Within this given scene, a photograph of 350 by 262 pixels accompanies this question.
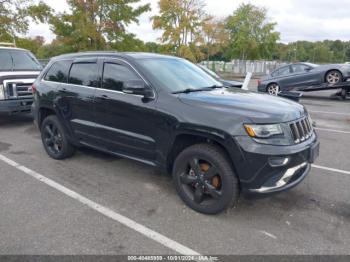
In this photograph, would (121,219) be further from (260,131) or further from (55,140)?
(55,140)

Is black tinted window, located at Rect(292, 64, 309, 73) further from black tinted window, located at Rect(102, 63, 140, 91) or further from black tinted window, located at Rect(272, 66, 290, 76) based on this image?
black tinted window, located at Rect(102, 63, 140, 91)

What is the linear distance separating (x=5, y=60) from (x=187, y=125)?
22.5 ft

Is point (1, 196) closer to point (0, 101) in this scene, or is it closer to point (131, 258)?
point (131, 258)

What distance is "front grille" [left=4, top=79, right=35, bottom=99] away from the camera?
749 centimetres

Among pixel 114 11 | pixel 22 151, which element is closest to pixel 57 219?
pixel 22 151

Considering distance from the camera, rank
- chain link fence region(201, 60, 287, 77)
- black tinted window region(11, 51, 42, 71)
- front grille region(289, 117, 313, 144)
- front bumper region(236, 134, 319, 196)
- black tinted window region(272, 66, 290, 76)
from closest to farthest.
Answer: front bumper region(236, 134, 319, 196)
front grille region(289, 117, 313, 144)
black tinted window region(11, 51, 42, 71)
black tinted window region(272, 66, 290, 76)
chain link fence region(201, 60, 287, 77)

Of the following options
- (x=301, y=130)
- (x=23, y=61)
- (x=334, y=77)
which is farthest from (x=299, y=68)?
(x=301, y=130)

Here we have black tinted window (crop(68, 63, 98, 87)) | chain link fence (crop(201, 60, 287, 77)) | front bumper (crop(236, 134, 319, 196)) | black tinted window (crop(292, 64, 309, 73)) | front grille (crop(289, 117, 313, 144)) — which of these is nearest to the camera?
front bumper (crop(236, 134, 319, 196))

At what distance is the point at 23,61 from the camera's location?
8.49 meters

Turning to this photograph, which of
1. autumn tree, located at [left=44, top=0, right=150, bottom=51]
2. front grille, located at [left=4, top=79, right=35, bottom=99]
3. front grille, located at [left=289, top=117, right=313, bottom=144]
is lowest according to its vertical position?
front grille, located at [left=289, top=117, right=313, bottom=144]

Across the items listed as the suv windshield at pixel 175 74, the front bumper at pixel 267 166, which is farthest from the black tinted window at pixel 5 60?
the front bumper at pixel 267 166

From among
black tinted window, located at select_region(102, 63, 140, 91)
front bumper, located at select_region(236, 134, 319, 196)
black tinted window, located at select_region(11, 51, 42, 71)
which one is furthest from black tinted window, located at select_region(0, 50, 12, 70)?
front bumper, located at select_region(236, 134, 319, 196)

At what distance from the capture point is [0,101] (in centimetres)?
736

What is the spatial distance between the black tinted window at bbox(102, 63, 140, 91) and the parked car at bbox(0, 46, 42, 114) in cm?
440
